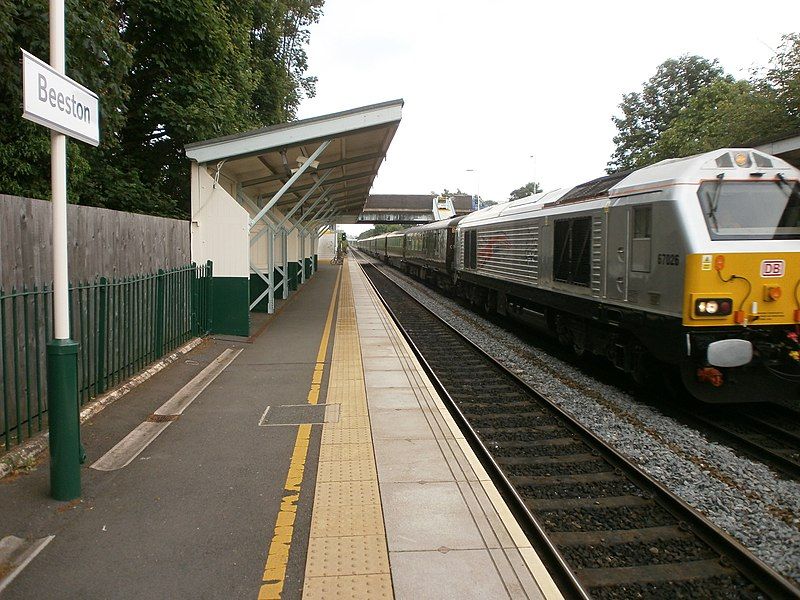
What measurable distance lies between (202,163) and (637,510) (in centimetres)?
951

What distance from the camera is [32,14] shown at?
938 centimetres

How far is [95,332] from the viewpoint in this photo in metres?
6.85

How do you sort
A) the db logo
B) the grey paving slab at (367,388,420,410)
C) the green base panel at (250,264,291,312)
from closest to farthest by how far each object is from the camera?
the db logo
the grey paving slab at (367,388,420,410)
the green base panel at (250,264,291,312)

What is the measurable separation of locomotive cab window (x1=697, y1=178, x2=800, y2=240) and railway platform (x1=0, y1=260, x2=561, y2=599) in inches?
144

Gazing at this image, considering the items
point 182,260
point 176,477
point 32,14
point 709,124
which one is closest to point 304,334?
point 182,260

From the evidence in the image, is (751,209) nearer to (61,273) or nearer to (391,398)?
(391,398)

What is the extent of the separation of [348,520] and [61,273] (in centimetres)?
259

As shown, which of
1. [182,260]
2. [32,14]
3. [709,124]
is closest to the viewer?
[32,14]

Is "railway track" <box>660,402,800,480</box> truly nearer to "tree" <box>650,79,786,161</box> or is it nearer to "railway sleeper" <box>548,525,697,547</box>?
"railway sleeper" <box>548,525,697,547</box>

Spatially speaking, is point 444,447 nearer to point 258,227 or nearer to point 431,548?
point 431,548

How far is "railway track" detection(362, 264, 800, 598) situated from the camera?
3.88m

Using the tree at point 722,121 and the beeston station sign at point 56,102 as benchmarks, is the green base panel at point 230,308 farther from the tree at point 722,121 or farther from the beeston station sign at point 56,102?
the tree at point 722,121

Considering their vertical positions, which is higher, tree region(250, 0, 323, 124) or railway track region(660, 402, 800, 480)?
tree region(250, 0, 323, 124)

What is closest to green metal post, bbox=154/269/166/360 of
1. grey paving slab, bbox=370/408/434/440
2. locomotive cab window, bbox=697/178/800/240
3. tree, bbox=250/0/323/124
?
grey paving slab, bbox=370/408/434/440
